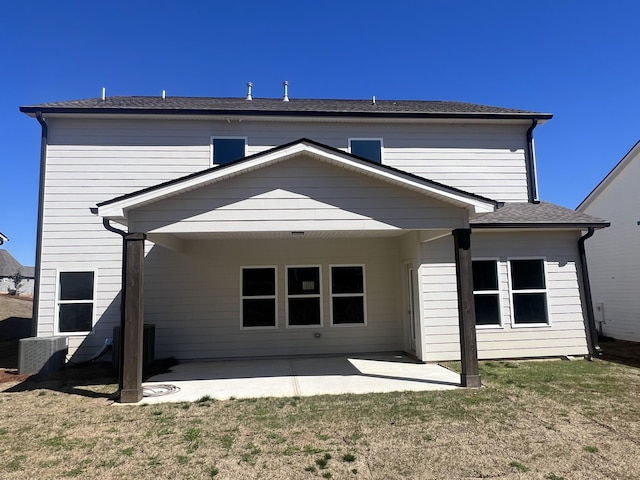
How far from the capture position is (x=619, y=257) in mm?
13961

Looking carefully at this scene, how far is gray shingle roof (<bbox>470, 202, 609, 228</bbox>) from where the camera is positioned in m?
9.41

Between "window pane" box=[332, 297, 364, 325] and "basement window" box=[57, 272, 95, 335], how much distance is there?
5.84 meters

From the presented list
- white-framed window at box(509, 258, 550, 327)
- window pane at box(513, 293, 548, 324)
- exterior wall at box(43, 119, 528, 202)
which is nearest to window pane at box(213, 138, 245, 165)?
exterior wall at box(43, 119, 528, 202)

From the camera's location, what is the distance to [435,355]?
9312 mm

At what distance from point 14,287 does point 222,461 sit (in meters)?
38.3

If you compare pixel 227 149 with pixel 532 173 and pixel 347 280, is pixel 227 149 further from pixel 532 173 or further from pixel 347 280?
pixel 532 173

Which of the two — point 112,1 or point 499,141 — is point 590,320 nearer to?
point 499,141

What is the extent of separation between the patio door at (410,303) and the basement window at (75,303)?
7.53 m

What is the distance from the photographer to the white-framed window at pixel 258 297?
34.0 feet

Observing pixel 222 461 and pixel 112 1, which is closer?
pixel 222 461

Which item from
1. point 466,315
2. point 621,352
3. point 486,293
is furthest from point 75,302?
point 621,352

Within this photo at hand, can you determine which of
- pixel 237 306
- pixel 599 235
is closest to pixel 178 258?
pixel 237 306

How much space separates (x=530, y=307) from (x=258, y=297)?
6568 millimetres

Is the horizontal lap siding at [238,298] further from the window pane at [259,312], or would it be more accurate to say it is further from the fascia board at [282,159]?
the fascia board at [282,159]
